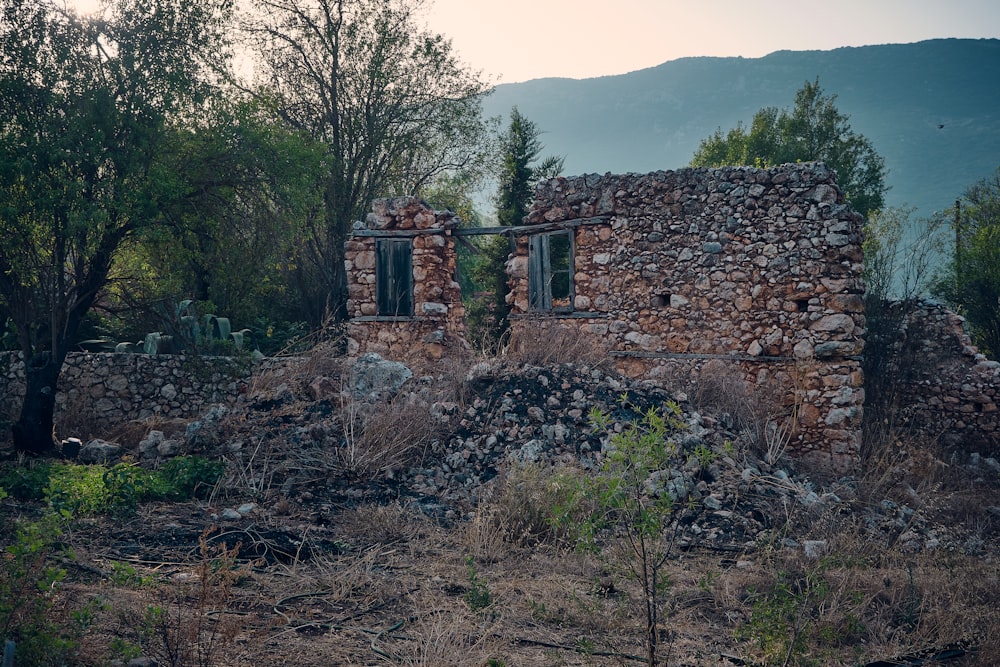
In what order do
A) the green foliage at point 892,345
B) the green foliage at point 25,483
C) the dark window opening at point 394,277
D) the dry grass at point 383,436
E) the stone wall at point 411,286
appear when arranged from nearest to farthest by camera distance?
the green foliage at point 25,483
the dry grass at point 383,436
the green foliage at point 892,345
the stone wall at point 411,286
the dark window opening at point 394,277

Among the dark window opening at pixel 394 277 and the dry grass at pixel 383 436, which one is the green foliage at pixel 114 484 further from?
the dark window opening at pixel 394 277

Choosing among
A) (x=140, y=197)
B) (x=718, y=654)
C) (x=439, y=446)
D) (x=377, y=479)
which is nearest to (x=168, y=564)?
(x=377, y=479)

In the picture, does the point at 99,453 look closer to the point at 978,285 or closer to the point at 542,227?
the point at 542,227

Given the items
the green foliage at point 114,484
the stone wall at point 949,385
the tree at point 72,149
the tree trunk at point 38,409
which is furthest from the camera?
the stone wall at point 949,385

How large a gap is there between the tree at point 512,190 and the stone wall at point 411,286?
19.4ft

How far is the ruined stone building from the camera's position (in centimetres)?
888

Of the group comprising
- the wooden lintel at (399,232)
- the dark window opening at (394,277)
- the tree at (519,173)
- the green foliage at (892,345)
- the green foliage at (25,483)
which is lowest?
the green foliage at (25,483)

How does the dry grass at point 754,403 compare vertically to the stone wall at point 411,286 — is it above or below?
below

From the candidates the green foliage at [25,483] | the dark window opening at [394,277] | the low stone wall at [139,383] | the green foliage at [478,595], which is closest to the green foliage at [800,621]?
the green foliage at [478,595]

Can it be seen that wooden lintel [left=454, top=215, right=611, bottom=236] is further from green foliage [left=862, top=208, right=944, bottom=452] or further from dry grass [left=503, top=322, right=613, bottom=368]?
green foliage [left=862, top=208, right=944, bottom=452]

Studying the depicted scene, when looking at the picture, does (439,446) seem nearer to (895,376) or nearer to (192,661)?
(192,661)

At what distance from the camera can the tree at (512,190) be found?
18.0m

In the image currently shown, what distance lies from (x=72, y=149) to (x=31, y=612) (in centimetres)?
729

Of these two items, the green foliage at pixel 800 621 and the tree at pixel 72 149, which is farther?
the tree at pixel 72 149
